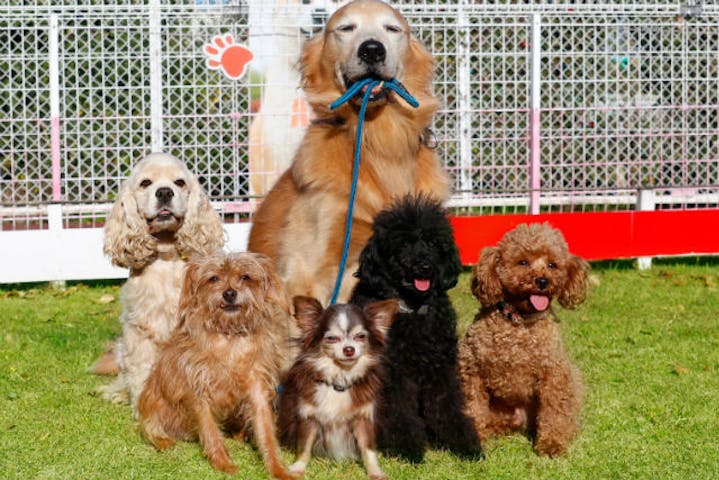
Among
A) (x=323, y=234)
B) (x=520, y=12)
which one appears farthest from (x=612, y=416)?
(x=520, y=12)

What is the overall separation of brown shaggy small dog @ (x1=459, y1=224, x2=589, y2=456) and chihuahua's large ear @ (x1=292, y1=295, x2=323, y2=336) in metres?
0.84

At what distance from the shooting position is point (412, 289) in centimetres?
448

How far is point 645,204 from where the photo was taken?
10008mm

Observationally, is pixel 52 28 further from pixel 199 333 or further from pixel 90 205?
pixel 199 333

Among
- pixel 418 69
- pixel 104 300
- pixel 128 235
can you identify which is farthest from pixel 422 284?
pixel 104 300

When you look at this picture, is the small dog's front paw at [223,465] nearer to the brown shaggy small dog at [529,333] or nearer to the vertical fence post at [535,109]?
the brown shaggy small dog at [529,333]

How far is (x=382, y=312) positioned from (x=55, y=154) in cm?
597

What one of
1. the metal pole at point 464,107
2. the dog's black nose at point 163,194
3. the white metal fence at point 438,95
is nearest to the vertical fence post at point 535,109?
the white metal fence at point 438,95

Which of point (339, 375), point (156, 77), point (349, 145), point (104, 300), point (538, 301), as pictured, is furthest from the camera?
point (156, 77)

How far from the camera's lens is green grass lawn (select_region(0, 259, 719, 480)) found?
4449 millimetres

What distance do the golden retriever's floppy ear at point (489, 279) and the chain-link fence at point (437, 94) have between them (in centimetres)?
497

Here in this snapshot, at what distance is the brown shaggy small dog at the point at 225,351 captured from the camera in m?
4.48

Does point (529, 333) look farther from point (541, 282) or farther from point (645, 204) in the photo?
point (645, 204)

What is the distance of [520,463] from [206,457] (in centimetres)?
140
